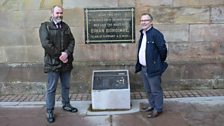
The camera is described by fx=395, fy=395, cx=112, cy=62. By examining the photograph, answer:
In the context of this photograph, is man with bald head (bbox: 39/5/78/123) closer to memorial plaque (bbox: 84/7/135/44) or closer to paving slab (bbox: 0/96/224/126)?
paving slab (bbox: 0/96/224/126)

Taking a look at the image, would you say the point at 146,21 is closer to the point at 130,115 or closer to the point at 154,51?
the point at 154,51

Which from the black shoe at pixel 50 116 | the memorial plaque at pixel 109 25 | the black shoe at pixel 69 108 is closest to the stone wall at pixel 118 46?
the memorial plaque at pixel 109 25

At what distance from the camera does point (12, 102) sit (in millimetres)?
7949

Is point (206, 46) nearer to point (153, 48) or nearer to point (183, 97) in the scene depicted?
point (183, 97)

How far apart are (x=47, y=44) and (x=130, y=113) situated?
195 cm

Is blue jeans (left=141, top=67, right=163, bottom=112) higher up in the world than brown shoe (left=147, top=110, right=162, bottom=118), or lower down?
higher up

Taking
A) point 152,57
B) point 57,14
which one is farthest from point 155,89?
point 57,14

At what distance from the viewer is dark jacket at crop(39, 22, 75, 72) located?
6.48 metres

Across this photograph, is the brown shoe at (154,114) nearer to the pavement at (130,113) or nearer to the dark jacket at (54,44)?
the pavement at (130,113)

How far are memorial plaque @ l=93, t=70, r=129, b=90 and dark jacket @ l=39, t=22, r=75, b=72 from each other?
884mm

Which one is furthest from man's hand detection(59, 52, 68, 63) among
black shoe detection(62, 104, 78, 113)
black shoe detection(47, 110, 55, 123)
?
black shoe detection(62, 104, 78, 113)

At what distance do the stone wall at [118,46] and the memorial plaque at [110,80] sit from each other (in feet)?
2.68

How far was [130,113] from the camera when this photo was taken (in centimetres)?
709

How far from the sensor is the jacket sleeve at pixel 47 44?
21.1 feet
